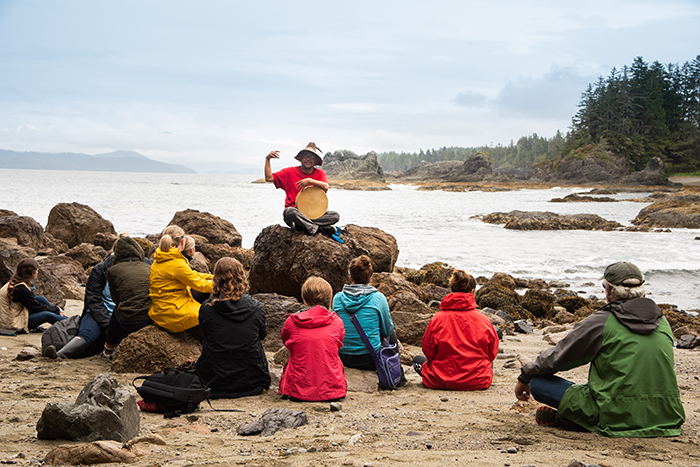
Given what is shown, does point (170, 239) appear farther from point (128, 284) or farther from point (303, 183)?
point (303, 183)

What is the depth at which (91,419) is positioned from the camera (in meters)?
3.75

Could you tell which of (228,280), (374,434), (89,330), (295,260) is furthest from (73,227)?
(374,434)

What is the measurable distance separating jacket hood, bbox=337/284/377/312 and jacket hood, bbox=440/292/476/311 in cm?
84

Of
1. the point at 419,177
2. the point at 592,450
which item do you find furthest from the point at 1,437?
the point at 419,177

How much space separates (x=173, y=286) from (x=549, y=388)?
4.12 metres

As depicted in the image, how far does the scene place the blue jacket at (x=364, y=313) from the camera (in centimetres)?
585

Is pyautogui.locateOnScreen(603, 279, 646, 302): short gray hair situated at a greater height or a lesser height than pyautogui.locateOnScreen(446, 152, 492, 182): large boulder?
lesser

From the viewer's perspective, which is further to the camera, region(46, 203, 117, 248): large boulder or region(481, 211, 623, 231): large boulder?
region(481, 211, 623, 231): large boulder

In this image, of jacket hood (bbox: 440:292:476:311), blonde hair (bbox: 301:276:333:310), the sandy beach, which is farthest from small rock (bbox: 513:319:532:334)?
blonde hair (bbox: 301:276:333:310)

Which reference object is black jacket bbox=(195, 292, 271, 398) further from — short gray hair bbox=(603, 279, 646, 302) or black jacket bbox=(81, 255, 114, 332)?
short gray hair bbox=(603, 279, 646, 302)

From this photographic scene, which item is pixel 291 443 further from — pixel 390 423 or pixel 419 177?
pixel 419 177

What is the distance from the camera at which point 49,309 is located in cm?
829

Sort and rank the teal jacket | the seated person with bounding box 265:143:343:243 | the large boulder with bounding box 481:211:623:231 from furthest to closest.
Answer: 1. the large boulder with bounding box 481:211:623:231
2. the seated person with bounding box 265:143:343:243
3. the teal jacket

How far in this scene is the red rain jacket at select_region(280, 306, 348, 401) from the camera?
5238 millimetres
